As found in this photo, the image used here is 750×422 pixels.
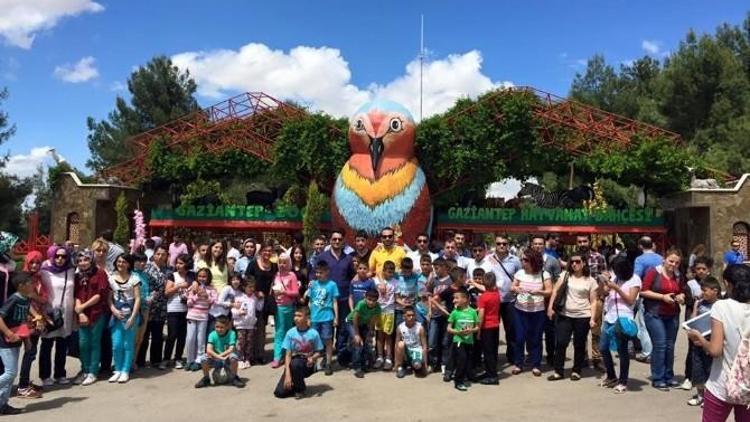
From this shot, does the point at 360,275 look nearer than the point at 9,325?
No

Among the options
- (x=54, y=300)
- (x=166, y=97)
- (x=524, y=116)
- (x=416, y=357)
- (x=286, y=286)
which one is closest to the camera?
(x=54, y=300)

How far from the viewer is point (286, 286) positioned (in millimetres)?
6805

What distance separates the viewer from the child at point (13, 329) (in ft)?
16.4

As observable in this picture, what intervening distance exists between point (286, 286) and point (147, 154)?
14.4m

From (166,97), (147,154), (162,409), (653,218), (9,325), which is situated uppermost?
(166,97)

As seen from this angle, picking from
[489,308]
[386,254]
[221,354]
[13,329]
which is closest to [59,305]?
[13,329]

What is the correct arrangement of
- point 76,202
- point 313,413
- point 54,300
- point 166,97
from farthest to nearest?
point 166,97
point 76,202
point 54,300
point 313,413

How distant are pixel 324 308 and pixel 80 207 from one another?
48.9ft

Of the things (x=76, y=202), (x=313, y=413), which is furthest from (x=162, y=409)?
(x=76, y=202)

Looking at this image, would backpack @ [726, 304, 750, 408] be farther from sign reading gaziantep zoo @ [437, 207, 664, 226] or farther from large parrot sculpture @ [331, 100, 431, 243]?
sign reading gaziantep zoo @ [437, 207, 664, 226]

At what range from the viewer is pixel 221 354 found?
600 cm

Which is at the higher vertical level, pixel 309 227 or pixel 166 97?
pixel 166 97

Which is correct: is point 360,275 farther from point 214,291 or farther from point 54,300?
point 54,300

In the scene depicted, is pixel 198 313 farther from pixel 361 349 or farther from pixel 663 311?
pixel 663 311
